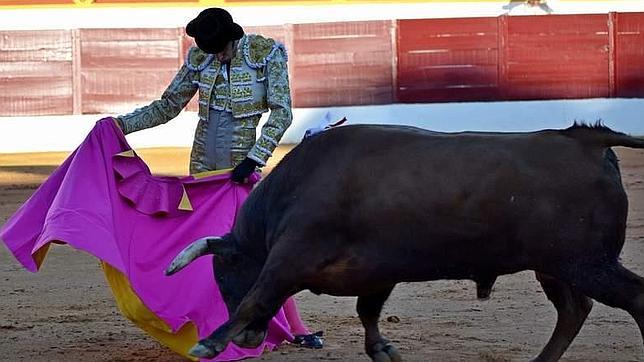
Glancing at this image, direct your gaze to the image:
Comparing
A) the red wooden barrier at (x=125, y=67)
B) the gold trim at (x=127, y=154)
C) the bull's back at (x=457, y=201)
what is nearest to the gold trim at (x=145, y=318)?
the gold trim at (x=127, y=154)

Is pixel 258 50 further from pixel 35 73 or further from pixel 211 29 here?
pixel 35 73

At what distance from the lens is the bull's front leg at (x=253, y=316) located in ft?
11.6

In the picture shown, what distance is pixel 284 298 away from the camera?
140 inches

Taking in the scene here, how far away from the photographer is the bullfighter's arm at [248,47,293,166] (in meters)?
4.04

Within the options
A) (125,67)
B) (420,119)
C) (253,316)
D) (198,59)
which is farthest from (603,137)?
(125,67)

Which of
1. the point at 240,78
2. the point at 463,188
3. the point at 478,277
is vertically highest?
the point at 240,78

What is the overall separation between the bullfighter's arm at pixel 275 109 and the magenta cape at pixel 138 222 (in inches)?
9.5

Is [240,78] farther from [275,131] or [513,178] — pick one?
[513,178]

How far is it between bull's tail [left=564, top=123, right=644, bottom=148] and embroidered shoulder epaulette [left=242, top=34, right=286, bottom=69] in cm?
110

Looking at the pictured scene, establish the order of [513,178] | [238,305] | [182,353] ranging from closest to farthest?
1. [513,178]
2. [238,305]
3. [182,353]

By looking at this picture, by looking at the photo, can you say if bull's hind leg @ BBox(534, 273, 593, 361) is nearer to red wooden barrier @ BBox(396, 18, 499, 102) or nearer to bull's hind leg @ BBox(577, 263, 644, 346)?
bull's hind leg @ BBox(577, 263, 644, 346)

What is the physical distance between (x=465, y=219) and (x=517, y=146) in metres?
0.25

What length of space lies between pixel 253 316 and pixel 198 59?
1.05 meters

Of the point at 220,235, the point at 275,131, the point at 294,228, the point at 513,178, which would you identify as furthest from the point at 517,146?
the point at 220,235
